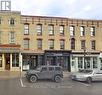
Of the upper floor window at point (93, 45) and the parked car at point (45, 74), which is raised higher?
the upper floor window at point (93, 45)

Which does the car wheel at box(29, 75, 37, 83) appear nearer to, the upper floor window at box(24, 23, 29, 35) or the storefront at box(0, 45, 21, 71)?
the storefront at box(0, 45, 21, 71)

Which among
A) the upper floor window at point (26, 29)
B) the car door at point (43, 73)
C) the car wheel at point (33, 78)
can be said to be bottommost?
the car wheel at point (33, 78)

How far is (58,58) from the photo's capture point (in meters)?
53.8

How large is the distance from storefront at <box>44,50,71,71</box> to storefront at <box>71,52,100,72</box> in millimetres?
1118

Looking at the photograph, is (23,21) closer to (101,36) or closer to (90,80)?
(101,36)

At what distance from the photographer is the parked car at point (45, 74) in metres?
31.5

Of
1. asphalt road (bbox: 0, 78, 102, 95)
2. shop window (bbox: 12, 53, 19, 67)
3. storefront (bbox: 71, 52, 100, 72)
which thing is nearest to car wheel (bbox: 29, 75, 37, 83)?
asphalt road (bbox: 0, 78, 102, 95)

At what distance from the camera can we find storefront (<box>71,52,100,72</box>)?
54259 mm

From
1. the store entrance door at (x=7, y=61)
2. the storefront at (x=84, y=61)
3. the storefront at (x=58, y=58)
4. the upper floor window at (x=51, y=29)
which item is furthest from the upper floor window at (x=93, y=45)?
the store entrance door at (x=7, y=61)

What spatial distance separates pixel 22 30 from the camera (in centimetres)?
5062

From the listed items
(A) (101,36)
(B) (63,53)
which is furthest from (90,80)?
(A) (101,36)

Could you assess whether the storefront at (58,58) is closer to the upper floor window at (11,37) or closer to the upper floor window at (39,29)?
the upper floor window at (39,29)

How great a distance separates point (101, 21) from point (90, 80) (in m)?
26.5

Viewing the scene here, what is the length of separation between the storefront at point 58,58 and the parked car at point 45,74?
1905cm
